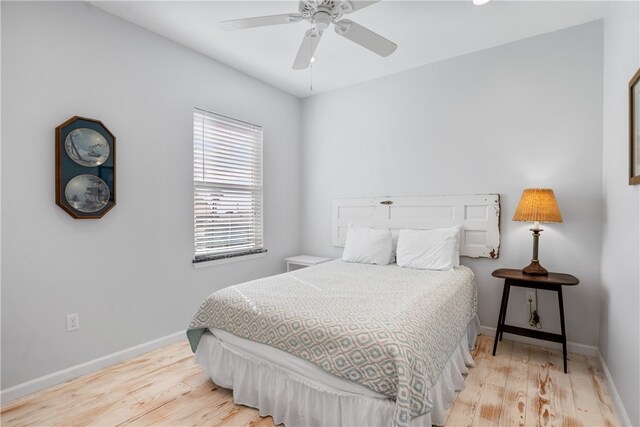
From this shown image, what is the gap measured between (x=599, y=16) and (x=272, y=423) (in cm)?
371

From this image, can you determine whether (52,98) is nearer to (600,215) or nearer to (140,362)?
(140,362)

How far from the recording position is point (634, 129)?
5.66ft

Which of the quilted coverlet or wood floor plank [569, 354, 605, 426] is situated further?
wood floor plank [569, 354, 605, 426]

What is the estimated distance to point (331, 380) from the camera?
154 centimetres

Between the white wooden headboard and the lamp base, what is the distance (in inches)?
13.7

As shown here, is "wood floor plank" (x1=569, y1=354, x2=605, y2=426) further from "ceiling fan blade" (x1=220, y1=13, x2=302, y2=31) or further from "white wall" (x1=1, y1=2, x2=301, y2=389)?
"white wall" (x1=1, y1=2, x2=301, y2=389)

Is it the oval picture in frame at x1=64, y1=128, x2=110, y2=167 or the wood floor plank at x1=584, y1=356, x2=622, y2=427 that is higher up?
the oval picture in frame at x1=64, y1=128, x2=110, y2=167

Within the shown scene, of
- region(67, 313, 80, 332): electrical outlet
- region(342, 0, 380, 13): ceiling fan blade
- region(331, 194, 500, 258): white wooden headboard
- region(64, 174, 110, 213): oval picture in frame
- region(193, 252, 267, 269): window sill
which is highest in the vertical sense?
region(342, 0, 380, 13): ceiling fan blade

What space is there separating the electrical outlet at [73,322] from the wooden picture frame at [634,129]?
3510 mm

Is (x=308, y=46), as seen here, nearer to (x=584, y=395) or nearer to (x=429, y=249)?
(x=429, y=249)

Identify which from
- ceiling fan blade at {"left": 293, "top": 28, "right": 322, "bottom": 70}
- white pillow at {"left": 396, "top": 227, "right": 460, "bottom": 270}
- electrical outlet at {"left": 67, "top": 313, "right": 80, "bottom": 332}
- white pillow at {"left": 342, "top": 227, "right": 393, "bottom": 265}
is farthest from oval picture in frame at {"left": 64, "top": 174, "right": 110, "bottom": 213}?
white pillow at {"left": 396, "top": 227, "right": 460, "bottom": 270}

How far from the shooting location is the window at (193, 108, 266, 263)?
3.09 m

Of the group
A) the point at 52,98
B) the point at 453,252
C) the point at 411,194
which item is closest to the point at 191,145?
the point at 52,98

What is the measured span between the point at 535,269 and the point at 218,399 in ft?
8.26
